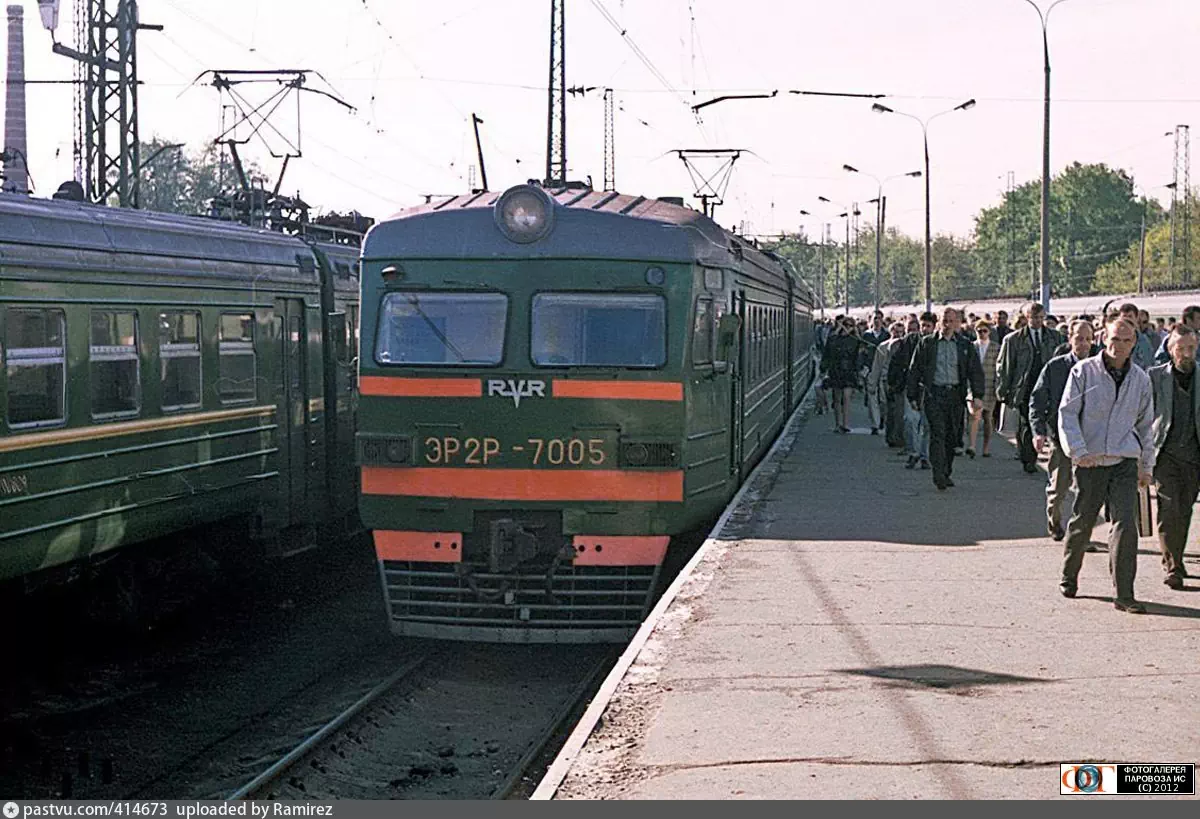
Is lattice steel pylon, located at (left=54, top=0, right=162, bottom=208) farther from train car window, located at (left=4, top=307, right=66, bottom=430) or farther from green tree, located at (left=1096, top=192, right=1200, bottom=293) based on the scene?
green tree, located at (left=1096, top=192, right=1200, bottom=293)

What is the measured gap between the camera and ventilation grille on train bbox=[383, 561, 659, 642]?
11.4 meters

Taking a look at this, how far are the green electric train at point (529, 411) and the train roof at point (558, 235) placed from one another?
1cm

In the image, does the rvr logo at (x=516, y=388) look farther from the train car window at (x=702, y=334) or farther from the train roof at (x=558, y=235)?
the train car window at (x=702, y=334)

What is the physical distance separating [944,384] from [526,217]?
588 centimetres

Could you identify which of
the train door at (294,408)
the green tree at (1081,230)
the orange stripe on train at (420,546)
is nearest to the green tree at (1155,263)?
the green tree at (1081,230)

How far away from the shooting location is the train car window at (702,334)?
11.9 meters

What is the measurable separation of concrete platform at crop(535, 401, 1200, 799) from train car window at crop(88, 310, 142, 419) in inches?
161

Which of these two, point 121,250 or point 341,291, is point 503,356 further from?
point 341,291

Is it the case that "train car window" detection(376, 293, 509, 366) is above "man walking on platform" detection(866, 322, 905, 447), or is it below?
above

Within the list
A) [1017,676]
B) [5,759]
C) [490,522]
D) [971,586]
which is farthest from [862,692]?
[5,759]

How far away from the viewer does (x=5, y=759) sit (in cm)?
941

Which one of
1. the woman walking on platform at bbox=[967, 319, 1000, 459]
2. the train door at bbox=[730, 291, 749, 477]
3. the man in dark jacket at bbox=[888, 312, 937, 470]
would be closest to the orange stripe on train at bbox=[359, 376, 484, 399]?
the train door at bbox=[730, 291, 749, 477]

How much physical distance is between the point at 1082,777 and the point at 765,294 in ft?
40.9

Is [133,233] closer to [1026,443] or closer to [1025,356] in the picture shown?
[1025,356]
